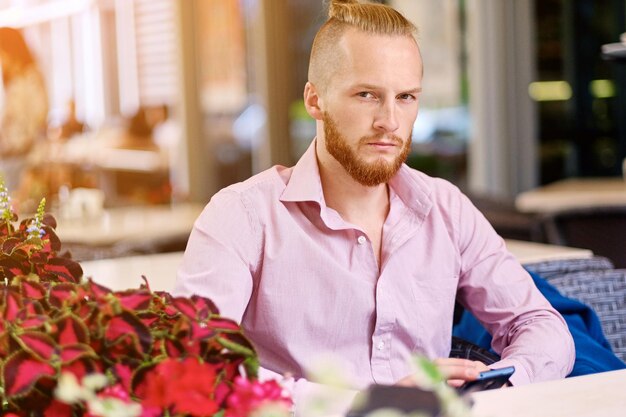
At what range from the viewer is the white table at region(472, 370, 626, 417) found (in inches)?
49.7

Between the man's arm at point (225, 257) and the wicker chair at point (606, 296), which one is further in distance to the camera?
the wicker chair at point (606, 296)

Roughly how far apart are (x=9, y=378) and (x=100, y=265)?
7.14 ft

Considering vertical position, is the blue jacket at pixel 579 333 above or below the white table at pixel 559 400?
below

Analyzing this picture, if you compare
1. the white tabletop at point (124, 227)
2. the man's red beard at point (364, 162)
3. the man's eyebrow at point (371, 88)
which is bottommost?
the white tabletop at point (124, 227)

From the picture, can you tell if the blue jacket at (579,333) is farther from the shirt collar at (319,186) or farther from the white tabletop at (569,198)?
the white tabletop at (569,198)

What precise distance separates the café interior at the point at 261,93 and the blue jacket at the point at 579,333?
4.83 metres

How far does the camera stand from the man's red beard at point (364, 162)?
195 cm

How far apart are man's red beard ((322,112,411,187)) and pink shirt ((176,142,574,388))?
83 mm

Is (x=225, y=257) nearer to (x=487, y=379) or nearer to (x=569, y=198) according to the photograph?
(x=487, y=379)

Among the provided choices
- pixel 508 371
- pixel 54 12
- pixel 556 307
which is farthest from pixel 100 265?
pixel 54 12

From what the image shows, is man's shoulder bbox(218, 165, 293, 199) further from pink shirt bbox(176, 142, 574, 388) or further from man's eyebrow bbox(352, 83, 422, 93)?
man's eyebrow bbox(352, 83, 422, 93)

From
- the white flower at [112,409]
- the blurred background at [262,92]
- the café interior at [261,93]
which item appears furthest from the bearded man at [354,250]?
the blurred background at [262,92]

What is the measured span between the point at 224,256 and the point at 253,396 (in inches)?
37.2

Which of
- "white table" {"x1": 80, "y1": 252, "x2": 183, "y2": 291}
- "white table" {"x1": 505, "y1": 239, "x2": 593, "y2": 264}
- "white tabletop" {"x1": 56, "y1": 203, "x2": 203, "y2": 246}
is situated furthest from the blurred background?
"white table" {"x1": 505, "y1": 239, "x2": 593, "y2": 264}
